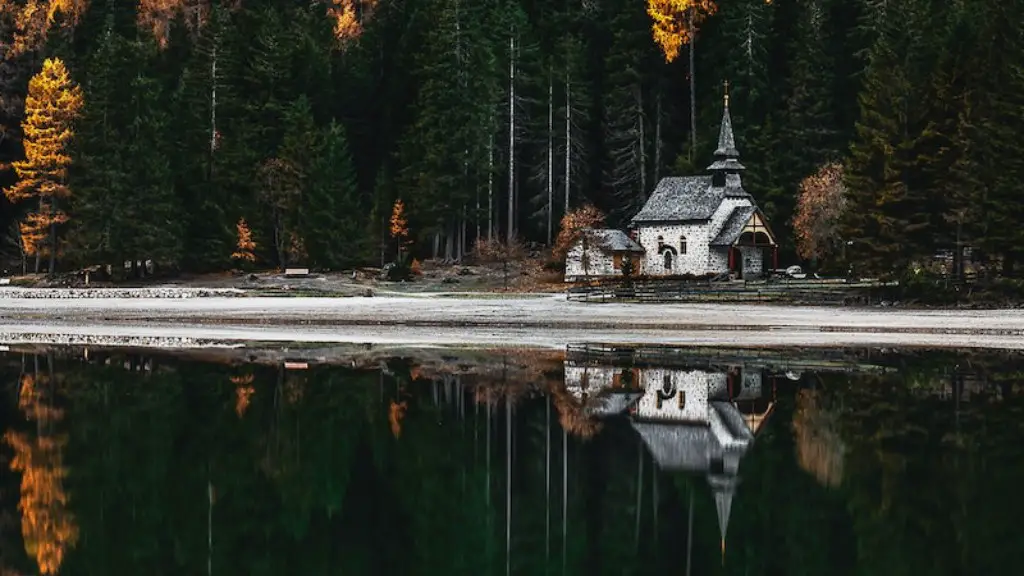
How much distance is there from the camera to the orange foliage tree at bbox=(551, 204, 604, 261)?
262 ft

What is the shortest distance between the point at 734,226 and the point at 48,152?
38862 millimetres

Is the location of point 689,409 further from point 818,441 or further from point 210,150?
point 210,150

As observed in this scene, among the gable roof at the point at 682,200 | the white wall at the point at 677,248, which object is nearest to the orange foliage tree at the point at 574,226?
the gable roof at the point at 682,200

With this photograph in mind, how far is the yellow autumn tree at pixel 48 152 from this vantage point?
83875mm

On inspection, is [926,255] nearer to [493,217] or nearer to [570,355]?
[570,355]

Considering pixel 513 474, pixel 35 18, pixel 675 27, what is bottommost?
pixel 513 474

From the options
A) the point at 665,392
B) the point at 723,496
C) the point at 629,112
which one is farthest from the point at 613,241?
the point at 723,496

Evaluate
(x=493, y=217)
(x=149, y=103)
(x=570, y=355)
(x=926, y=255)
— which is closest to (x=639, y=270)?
(x=493, y=217)

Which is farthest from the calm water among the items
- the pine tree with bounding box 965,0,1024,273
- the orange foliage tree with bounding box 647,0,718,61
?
the orange foliage tree with bounding box 647,0,718,61

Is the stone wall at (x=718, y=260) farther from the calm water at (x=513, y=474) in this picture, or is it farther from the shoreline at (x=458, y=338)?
the calm water at (x=513, y=474)

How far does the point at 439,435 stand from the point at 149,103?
224 feet

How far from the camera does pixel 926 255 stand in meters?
61.7

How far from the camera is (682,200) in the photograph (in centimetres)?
7981

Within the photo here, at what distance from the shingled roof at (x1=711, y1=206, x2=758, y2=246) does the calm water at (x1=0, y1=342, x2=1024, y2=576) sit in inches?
1793
